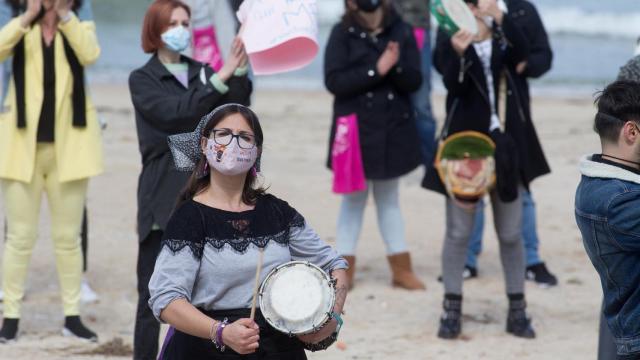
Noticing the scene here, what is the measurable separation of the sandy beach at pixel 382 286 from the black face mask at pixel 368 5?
128 cm

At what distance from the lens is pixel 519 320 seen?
704 centimetres

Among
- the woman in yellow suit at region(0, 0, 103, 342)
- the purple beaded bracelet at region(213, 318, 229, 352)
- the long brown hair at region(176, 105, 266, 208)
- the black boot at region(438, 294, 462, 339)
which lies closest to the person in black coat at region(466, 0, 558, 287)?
the black boot at region(438, 294, 462, 339)

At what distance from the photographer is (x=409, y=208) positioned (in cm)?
1059

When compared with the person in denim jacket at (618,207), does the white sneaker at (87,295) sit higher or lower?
lower

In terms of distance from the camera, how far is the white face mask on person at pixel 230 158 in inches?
163

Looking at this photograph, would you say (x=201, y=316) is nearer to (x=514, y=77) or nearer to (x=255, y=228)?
(x=255, y=228)

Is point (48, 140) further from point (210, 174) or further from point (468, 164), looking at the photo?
point (210, 174)

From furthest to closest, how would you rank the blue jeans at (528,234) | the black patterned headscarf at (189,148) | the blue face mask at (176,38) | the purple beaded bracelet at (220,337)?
the blue jeans at (528,234)
the blue face mask at (176,38)
the black patterned headscarf at (189,148)
the purple beaded bracelet at (220,337)

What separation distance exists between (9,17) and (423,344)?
2.88m

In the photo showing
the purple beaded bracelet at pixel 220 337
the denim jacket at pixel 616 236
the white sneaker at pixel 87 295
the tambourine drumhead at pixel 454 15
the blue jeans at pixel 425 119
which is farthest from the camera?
the blue jeans at pixel 425 119

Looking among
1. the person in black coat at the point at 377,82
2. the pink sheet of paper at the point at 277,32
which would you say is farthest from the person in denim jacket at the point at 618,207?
the person in black coat at the point at 377,82

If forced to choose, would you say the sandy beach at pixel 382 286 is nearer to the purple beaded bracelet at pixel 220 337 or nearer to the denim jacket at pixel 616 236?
the purple beaded bracelet at pixel 220 337

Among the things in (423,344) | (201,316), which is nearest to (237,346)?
(201,316)

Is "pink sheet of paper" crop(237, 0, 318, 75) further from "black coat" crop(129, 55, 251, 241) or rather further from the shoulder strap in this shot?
the shoulder strap
